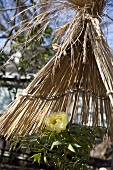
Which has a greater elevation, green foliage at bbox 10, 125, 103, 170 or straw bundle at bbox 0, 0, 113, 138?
straw bundle at bbox 0, 0, 113, 138

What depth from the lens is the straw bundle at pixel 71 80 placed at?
38.6 inches

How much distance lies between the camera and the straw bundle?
38.6 inches

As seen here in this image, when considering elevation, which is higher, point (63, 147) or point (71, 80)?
point (71, 80)

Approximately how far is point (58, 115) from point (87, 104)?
0.93 ft

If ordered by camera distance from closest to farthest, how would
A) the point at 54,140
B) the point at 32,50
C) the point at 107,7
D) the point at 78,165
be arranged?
the point at 54,140
the point at 78,165
the point at 107,7
the point at 32,50

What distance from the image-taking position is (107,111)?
1.07 m

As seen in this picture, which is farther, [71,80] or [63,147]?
[71,80]

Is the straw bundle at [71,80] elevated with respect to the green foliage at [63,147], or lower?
elevated

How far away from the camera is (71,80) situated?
3.65 feet

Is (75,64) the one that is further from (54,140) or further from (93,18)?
(54,140)

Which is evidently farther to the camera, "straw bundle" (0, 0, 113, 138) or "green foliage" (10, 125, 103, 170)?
"straw bundle" (0, 0, 113, 138)

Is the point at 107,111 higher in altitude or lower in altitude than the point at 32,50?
lower

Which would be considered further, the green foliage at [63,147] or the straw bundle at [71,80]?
the straw bundle at [71,80]

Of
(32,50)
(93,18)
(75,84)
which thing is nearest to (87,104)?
(75,84)
